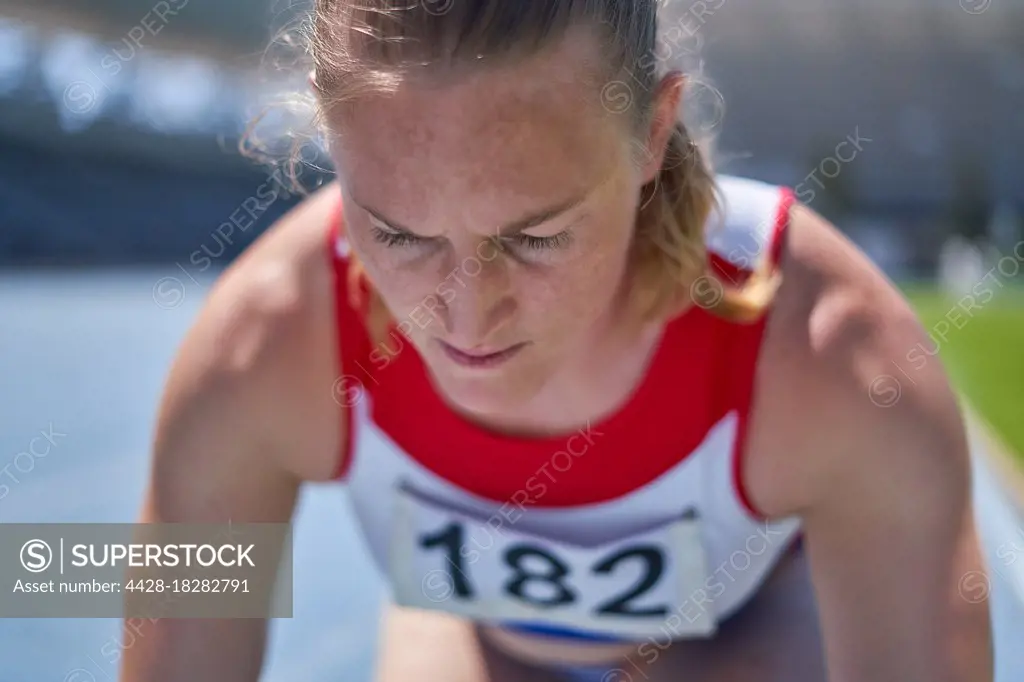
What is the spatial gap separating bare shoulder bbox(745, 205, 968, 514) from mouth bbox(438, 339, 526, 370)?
0.38 m

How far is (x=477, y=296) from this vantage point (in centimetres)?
119

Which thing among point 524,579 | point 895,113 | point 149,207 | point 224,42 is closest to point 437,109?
point 524,579

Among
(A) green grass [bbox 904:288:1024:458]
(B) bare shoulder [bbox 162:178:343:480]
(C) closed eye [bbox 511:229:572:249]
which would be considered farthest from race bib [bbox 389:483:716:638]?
(A) green grass [bbox 904:288:1024:458]

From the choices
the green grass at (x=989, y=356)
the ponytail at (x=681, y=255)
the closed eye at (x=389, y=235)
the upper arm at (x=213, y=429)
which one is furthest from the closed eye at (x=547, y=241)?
the green grass at (x=989, y=356)

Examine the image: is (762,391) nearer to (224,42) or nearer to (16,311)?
(16,311)

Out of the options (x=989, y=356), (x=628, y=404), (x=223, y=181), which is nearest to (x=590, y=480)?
(x=628, y=404)

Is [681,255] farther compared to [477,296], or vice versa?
[681,255]

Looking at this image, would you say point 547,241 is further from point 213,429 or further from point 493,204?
point 213,429

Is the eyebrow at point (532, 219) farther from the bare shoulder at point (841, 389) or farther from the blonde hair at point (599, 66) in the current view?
the bare shoulder at point (841, 389)

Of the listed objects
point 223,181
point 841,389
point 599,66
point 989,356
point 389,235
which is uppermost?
point 223,181

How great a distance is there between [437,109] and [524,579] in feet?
2.68

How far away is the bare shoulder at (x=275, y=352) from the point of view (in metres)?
1.49

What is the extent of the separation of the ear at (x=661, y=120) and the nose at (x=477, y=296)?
27cm

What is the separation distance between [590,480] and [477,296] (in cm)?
47
